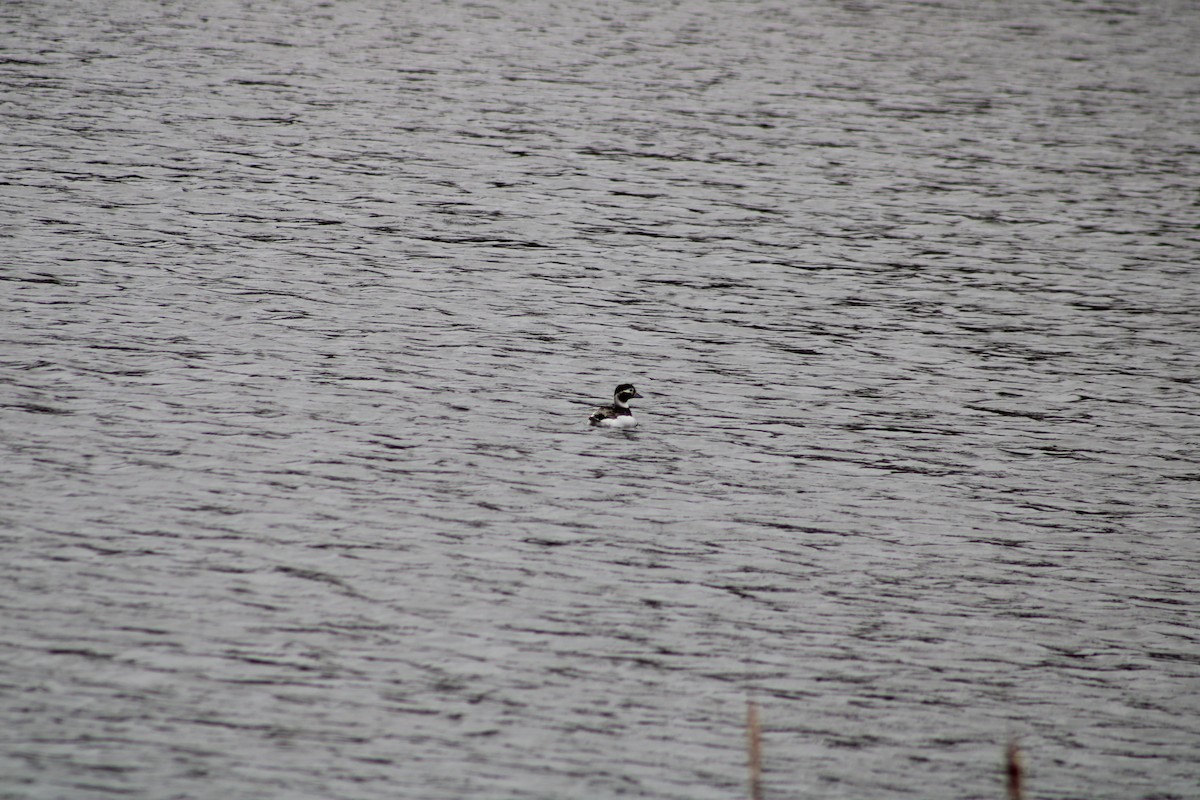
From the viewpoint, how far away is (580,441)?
21.1 meters

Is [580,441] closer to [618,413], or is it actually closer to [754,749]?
[618,413]

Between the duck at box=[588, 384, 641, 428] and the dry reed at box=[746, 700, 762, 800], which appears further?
the duck at box=[588, 384, 641, 428]

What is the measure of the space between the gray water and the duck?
0.98 ft

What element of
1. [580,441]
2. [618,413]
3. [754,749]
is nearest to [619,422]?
[618,413]

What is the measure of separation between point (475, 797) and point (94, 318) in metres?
14.6

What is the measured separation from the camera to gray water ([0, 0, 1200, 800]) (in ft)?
46.1

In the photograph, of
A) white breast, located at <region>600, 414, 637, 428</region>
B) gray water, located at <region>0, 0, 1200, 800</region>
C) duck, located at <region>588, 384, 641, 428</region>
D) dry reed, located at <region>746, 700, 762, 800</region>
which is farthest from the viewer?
white breast, located at <region>600, 414, 637, 428</region>

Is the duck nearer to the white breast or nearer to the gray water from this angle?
the white breast

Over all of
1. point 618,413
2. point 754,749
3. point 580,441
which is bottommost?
point 580,441

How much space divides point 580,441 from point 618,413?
2.56 ft

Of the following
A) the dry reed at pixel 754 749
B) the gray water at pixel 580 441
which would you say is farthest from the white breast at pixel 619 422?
the dry reed at pixel 754 749

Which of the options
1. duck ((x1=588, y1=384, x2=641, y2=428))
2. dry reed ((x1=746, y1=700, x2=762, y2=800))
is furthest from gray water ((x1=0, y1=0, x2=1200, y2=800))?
duck ((x1=588, y1=384, x2=641, y2=428))

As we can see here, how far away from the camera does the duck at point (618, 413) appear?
21.3 meters

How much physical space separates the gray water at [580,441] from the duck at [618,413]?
298 millimetres
